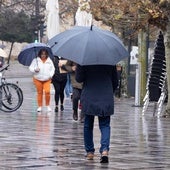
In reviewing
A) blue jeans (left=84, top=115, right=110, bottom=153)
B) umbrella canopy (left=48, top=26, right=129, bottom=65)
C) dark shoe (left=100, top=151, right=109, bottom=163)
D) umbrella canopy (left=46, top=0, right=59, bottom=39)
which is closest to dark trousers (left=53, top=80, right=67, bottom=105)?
umbrella canopy (left=48, top=26, right=129, bottom=65)

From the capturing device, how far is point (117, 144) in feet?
45.1

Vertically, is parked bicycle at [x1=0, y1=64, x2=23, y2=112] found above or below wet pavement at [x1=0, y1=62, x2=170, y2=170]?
above

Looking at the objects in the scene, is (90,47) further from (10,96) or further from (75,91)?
(10,96)

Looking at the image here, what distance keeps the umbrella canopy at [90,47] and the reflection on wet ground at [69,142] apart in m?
1.40

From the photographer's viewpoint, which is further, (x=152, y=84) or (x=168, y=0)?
(x=152, y=84)

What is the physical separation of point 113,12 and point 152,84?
2.42 m

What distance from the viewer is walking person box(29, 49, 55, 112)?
20750mm

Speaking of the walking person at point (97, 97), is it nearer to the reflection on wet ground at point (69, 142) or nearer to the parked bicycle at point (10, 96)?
the reflection on wet ground at point (69, 142)

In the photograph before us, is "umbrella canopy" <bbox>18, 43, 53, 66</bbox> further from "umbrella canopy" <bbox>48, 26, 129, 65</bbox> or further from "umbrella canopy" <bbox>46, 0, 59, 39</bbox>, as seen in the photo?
"umbrella canopy" <bbox>46, 0, 59, 39</bbox>

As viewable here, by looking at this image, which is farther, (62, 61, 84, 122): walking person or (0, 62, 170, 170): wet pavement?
(62, 61, 84, 122): walking person

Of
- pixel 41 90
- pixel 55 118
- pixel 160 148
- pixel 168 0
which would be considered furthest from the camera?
pixel 41 90

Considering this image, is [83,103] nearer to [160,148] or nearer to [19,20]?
[160,148]

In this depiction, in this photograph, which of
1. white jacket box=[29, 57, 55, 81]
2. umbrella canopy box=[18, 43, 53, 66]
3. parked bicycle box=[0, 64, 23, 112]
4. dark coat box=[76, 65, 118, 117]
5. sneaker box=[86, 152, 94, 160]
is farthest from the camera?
umbrella canopy box=[18, 43, 53, 66]

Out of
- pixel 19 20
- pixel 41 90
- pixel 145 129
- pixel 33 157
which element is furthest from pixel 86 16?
pixel 19 20
